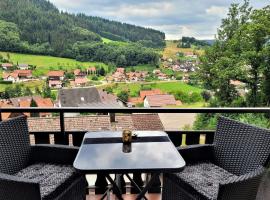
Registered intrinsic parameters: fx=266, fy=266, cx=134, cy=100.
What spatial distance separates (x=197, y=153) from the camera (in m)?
2.57

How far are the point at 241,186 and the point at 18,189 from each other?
151 centimetres

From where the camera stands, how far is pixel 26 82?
7.93 meters

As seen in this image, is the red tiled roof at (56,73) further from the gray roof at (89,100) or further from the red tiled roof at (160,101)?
the red tiled roof at (160,101)

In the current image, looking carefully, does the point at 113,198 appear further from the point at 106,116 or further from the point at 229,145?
the point at 229,145

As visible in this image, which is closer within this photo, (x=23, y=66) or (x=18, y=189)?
(x=18, y=189)

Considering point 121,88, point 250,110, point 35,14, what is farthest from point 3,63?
point 250,110

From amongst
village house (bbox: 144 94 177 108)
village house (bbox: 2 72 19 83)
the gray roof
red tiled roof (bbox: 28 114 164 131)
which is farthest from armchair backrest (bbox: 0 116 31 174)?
village house (bbox: 2 72 19 83)

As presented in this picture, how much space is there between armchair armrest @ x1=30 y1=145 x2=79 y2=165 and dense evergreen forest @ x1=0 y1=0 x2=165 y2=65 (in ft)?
19.3

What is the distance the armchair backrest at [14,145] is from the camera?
229cm

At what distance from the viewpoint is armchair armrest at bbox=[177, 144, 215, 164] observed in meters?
2.53

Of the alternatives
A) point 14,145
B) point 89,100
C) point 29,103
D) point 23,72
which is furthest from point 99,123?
point 23,72

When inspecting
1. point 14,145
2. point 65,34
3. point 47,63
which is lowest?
point 14,145

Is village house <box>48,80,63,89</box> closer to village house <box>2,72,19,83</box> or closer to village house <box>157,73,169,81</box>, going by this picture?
village house <box>2,72,19,83</box>

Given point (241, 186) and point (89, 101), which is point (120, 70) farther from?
point (241, 186)
